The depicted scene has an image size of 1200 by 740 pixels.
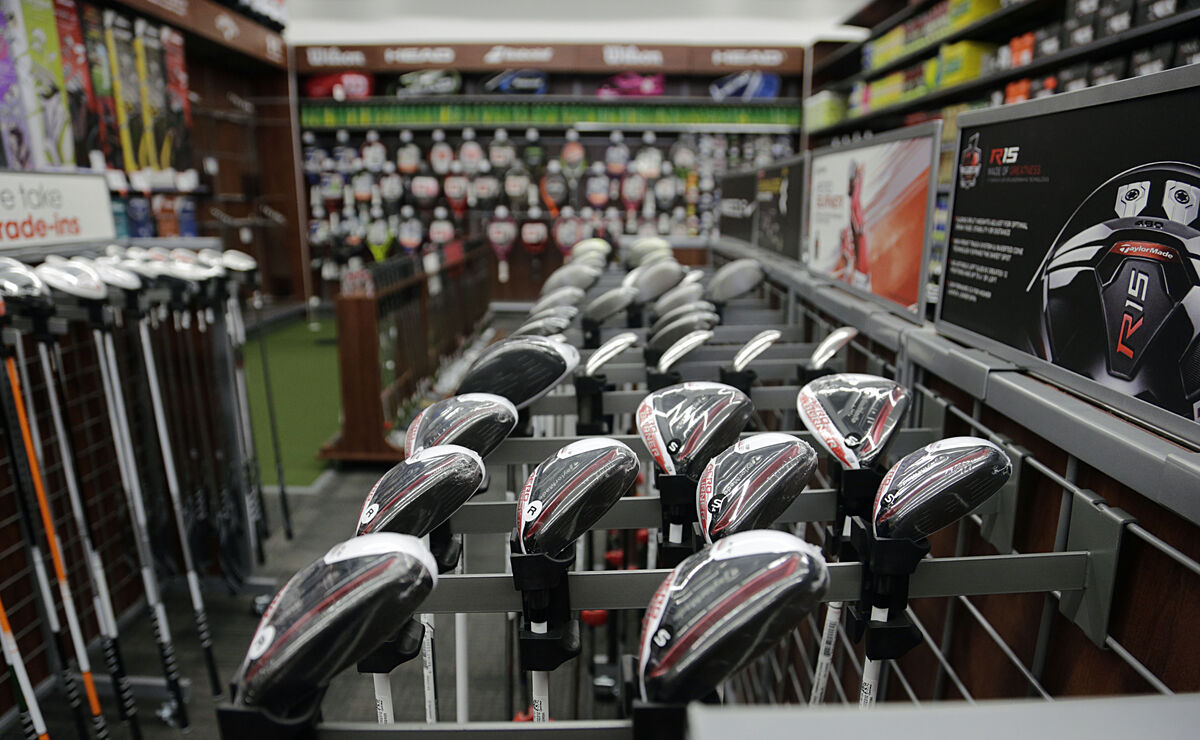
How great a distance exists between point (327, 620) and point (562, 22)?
10.7 m

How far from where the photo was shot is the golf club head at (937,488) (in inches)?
32.4

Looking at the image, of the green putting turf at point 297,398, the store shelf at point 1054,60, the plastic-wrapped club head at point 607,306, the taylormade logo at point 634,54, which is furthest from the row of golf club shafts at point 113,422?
the taylormade logo at point 634,54

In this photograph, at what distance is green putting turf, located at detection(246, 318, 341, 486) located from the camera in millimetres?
4723

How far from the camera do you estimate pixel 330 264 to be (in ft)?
32.2

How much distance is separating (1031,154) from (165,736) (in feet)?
9.04

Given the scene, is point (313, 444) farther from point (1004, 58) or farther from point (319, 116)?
point (319, 116)

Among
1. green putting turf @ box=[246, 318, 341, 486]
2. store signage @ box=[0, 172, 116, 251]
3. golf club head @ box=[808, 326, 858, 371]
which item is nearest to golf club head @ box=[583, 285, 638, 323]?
golf club head @ box=[808, 326, 858, 371]

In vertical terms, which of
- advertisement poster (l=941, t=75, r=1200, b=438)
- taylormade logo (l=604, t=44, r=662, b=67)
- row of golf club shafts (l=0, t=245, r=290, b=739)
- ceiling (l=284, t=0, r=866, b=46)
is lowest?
row of golf club shafts (l=0, t=245, r=290, b=739)

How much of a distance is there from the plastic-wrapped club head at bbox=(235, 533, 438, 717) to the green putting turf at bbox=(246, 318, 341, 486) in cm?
391

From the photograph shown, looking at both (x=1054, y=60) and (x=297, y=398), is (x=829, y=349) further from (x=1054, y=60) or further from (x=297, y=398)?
(x=297, y=398)

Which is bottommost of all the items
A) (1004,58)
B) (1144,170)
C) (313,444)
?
(313,444)

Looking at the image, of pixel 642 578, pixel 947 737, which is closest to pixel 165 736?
pixel 642 578

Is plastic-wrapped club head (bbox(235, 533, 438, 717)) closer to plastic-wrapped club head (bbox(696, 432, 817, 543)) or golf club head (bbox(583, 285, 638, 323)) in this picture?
plastic-wrapped club head (bbox(696, 432, 817, 543))

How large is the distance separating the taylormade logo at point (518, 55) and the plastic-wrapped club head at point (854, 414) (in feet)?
30.1
